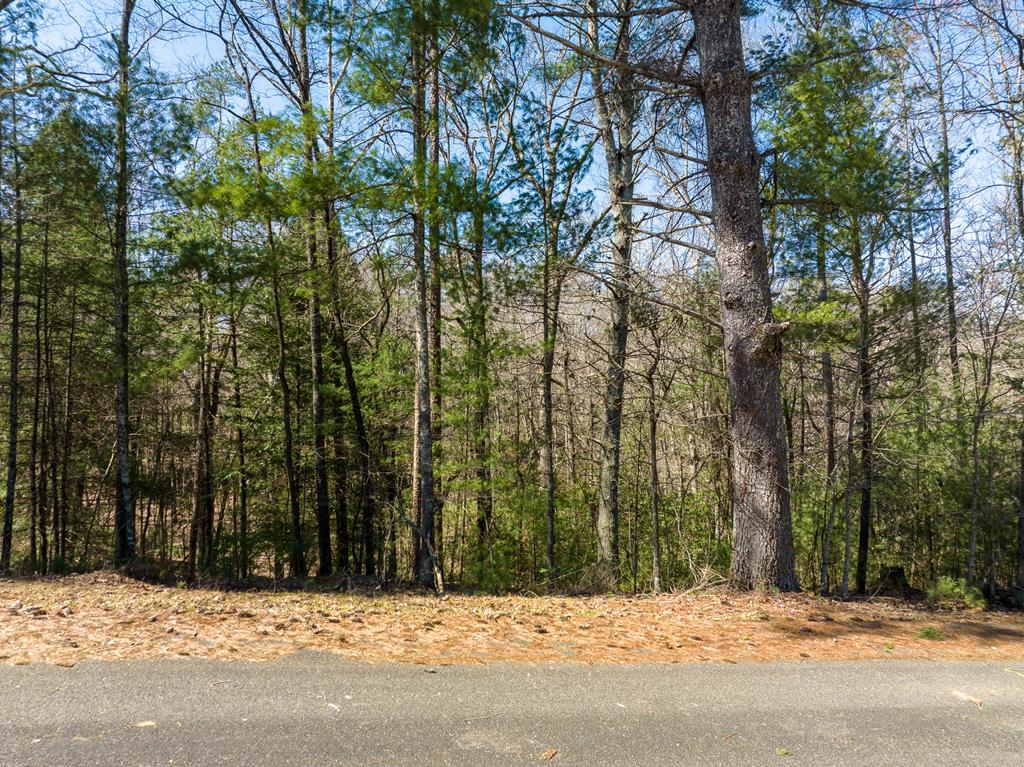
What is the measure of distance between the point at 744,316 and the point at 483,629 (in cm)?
438

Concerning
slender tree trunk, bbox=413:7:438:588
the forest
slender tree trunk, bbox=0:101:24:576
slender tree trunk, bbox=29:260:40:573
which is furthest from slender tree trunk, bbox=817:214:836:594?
slender tree trunk, bbox=29:260:40:573

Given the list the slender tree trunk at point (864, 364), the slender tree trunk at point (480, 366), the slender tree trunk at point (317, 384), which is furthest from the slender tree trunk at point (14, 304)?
the slender tree trunk at point (864, 364)

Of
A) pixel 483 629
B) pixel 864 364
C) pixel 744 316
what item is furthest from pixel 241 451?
pixel 864 364

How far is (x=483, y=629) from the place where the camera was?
5219 mm

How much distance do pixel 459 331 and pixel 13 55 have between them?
323 inches

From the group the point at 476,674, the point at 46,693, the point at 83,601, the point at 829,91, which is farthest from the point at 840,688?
the point at 829,91

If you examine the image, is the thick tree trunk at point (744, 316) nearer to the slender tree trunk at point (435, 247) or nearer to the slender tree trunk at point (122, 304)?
the slender tree trunk at point (435, 247)

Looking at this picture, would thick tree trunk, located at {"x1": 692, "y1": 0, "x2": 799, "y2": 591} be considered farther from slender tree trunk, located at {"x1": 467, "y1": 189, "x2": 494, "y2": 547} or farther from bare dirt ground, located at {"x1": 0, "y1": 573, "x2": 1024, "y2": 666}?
slender tree trunk, located at {"x1": 467, "y1": 189, "x2": 494, "y2": 547}

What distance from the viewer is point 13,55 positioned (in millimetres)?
8555

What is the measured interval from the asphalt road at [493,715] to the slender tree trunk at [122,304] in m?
7.65

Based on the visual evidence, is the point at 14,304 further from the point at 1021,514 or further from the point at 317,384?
the point at 1021,514

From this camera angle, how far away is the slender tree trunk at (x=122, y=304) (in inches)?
403

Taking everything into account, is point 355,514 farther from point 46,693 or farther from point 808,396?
point 46,693

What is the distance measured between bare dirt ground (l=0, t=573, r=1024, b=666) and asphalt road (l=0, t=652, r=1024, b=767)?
0.36 meters
